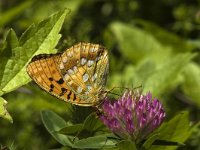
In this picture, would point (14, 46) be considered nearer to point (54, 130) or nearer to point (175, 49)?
point (54, 130)

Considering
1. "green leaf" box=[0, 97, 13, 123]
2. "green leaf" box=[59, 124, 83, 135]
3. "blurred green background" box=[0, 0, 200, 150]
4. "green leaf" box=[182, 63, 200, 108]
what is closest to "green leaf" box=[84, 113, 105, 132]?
"green leaf" box=[59, 124, 83, 135]

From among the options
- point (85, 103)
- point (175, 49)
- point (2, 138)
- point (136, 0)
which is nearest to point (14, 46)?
point (85, 103)

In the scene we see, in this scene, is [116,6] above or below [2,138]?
above

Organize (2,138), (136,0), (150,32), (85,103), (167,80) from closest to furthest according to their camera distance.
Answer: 1. (85,103)
2. (167,80)
3. (2,138)
4. (150,32)
5. (136,0)

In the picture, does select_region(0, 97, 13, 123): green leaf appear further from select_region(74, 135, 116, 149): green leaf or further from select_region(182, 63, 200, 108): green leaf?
select_region(182, 63, 200, 108): green leaf

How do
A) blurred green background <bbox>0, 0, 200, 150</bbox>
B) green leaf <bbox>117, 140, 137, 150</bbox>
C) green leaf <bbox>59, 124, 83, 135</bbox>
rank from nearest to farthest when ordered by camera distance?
green leaf <bbox>117, 140, 137, 150</bbox> < green leaf <bbox>59, 124, 83, 135</bbox> < blurred green background <bbox>0, 0, 200, 150</bbox>

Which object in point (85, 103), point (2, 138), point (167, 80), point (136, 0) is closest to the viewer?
point (85, 103)

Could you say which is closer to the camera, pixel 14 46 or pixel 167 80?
pixel 14 46

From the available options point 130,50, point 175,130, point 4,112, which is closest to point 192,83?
point 130,50
